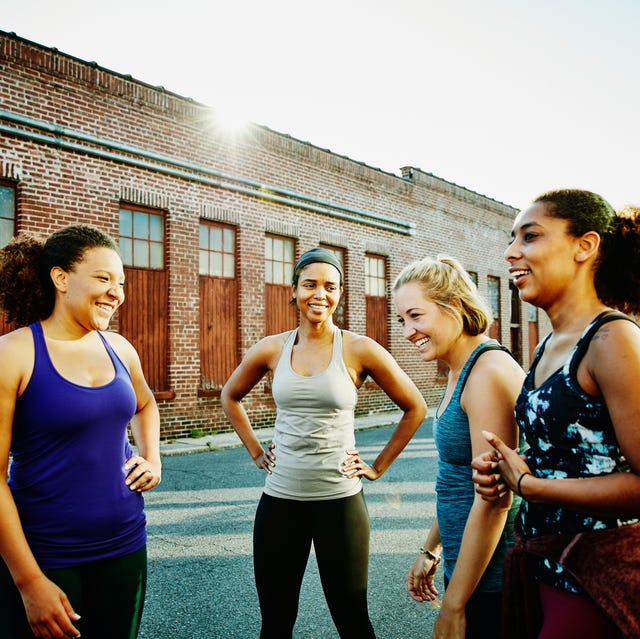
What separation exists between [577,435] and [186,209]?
10467 mm

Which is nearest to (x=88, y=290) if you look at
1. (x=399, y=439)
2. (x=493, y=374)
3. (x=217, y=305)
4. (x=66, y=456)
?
(x=66, y=456)

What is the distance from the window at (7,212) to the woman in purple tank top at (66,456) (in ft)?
24.7

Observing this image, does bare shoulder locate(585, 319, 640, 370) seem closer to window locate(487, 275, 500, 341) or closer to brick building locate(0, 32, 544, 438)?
brick building locate(0, 32, 544, 438)

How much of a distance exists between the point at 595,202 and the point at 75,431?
6.00 ft

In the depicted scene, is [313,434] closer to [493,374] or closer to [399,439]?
[399,439]

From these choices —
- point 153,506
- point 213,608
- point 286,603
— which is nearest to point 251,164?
point 153,506

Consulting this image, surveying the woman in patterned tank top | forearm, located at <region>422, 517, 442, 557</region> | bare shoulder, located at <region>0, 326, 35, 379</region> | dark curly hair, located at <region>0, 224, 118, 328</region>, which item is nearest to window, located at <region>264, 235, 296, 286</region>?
dark curly hair, located at <region>0, 224, 118, 328</region>

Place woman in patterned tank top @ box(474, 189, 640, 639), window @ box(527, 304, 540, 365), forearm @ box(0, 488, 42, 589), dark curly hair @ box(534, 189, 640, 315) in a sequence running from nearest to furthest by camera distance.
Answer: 1. woman in patterned tank top @ box(474, 189, 640, 639)
2. dark curly hair @ box(534, 189, 640, 315)
3. forearm @ box(0, 488, 42, 589)
4. window @ box(527, 304, 540, 365)

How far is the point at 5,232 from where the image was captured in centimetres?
880

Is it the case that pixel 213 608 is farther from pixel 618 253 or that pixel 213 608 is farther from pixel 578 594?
pixel 618 253

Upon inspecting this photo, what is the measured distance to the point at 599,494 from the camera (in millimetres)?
1423

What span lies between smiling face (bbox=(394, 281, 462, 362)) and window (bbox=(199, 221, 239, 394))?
30.9 feet

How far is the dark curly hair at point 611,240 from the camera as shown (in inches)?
65.3

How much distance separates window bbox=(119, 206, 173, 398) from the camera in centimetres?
1034
